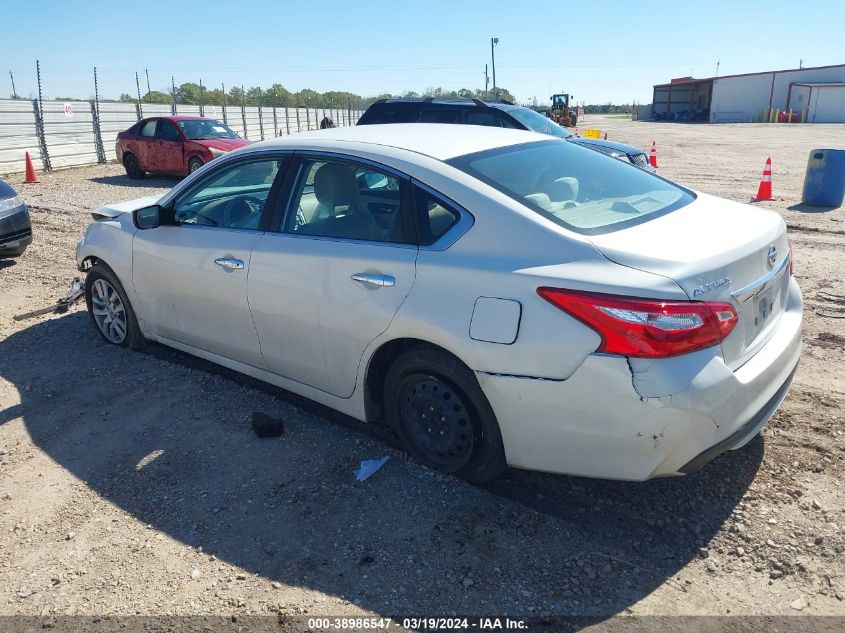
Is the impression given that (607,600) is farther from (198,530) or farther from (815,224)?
Answer: (815,224)

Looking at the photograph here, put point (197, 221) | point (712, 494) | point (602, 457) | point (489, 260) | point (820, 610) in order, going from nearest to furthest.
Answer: point (820, 610), point (602, 457), point (489, 260), point (712, 494), point (197, 221)

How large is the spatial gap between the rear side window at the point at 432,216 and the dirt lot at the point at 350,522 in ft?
4.11

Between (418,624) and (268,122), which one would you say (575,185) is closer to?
(418,624)

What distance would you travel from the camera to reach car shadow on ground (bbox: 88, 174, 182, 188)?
16.4 meters

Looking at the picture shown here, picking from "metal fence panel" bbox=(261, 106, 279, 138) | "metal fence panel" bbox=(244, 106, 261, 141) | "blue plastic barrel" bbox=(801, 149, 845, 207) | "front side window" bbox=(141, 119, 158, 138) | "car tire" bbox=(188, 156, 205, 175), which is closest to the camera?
"blue plastic barrel" bbox=(801, 149, 845, 207)

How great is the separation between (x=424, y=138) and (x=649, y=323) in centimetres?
177

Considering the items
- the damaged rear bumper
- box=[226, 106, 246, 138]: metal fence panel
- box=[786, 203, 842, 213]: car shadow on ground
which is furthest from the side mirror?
box=[226, 106, 246, 138]: metal fence panel

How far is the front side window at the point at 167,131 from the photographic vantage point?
16.2 meters

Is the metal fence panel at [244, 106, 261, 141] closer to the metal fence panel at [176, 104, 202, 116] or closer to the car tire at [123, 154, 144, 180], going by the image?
the metal fence panel at [176, 104, 202, 116]

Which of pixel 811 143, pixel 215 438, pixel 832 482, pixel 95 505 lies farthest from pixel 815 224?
pixel 811 143

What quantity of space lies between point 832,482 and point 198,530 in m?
3.05

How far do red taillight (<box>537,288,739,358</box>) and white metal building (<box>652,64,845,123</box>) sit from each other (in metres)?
64.1

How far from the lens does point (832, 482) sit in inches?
130

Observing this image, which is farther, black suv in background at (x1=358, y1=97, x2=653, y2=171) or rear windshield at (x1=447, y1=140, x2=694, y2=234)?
black suv in background at (x1=358, y1=97, x2=653, y2=171)
